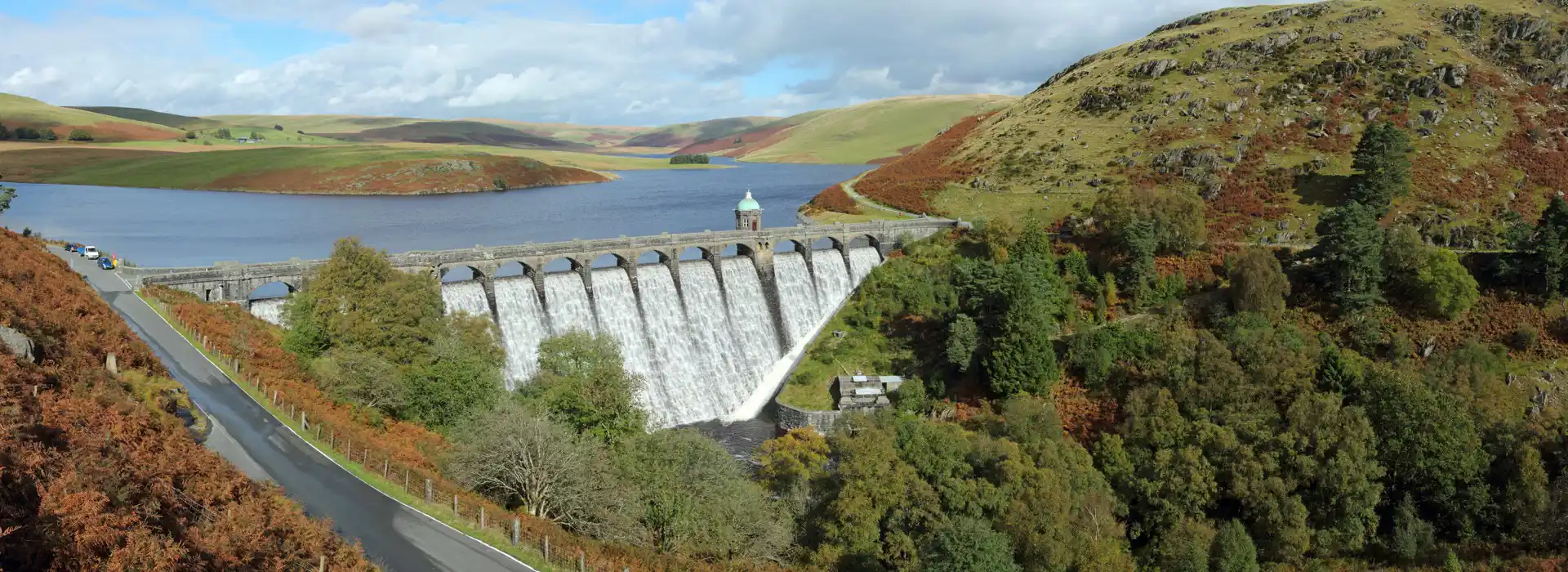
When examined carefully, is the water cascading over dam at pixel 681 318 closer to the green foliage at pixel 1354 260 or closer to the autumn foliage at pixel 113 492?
the autumn foliage at pixel 113 492

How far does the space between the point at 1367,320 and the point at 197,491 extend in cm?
8883

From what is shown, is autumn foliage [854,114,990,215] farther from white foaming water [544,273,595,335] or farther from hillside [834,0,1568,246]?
white foaming water [544,273,595,335]

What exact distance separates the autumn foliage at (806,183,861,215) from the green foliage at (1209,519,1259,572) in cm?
8109

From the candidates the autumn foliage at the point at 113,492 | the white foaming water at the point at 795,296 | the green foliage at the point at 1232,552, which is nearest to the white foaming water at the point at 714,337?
the white foaming water at the point at 795,296

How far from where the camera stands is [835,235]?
104375 millimetres

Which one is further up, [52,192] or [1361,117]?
[1361,117]

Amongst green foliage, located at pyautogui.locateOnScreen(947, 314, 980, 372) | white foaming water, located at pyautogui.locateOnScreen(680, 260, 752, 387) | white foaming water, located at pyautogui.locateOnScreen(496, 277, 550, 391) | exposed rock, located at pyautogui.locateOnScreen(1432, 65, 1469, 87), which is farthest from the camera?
exposed rock, located at pyautogui.locateOnScreen(1432, 65, 1469, 87)

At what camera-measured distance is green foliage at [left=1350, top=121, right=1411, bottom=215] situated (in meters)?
101

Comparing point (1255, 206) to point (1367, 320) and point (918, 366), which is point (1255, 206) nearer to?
point (1367, 320)

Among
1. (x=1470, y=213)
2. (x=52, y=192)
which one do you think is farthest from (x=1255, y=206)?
(x=52, y=192)

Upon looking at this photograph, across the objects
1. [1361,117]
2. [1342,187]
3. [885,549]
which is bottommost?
[885,549]

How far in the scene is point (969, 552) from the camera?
141ft

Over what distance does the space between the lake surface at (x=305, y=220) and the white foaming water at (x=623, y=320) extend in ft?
125

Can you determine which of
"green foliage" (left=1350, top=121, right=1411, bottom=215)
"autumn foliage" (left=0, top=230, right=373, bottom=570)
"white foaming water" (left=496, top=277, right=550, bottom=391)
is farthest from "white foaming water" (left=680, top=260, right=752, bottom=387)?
"green foliage" (left=1350, top=121, right=1411, bottom=215)
